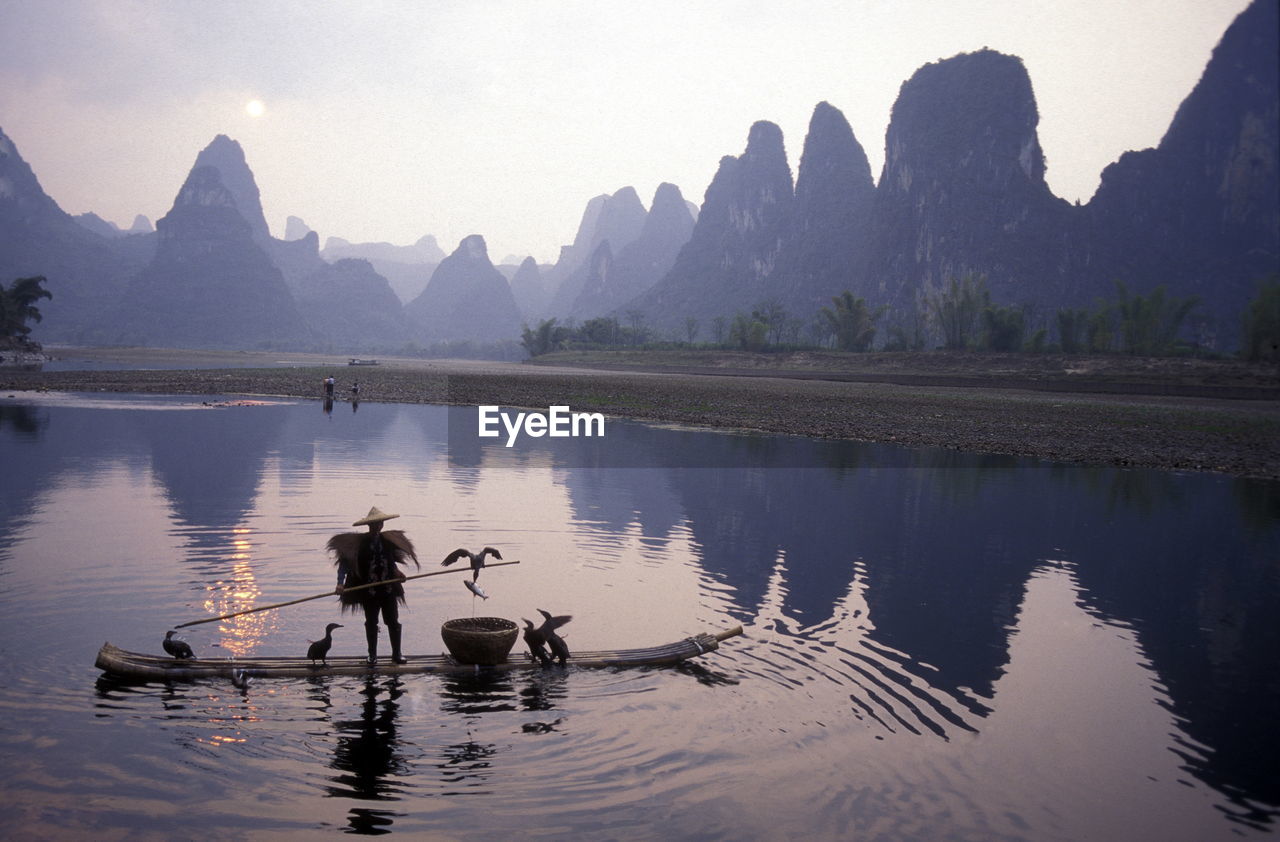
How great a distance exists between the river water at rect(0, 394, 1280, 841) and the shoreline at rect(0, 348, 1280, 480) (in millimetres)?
13056

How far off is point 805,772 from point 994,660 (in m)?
4.20

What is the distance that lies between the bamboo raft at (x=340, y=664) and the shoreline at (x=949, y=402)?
83.0 feet

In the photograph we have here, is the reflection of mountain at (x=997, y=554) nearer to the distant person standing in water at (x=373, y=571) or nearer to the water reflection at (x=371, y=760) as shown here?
the distant person standing in water at (x=373, y=571)

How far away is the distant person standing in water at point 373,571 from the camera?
28.6 feet

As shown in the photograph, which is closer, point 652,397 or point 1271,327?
point 652,397

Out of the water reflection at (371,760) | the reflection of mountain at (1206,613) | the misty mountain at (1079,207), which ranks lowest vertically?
the reflection of mountain at (1206,613)

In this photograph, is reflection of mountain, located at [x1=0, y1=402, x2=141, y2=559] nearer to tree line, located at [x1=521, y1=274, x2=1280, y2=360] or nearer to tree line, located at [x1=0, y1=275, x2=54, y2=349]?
tree line, located at [x1=0, y1=275, x2=54, y2=349]

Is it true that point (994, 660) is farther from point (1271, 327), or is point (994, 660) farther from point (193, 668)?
point (1271, 327)

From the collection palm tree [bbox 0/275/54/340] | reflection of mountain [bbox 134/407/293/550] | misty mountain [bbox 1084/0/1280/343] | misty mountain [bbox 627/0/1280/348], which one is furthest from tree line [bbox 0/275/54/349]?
misty mountain [bbox 1084/0/1280/343]

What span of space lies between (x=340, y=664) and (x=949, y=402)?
47680mm

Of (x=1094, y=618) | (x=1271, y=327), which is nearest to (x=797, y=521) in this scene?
(x=1094, y=618)

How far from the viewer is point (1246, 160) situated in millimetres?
163125

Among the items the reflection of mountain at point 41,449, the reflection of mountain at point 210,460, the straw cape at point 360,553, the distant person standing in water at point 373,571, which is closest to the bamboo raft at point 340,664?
the distant person standing in water at point 373,571

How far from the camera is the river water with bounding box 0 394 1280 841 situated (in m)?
6.23
